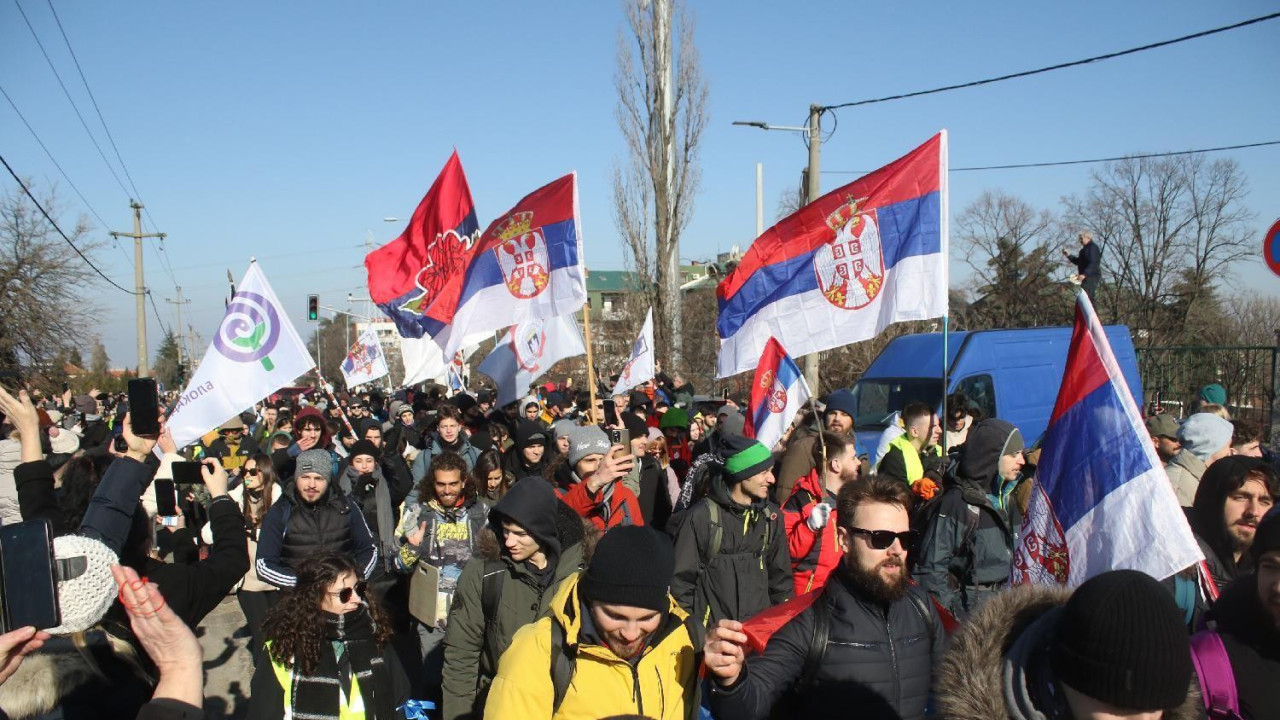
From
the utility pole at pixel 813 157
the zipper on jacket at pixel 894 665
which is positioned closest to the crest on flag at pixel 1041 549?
the zipper on jacket at pixel 894 665

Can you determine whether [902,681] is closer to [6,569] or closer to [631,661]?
[631,661]

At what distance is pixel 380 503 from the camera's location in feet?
22.4

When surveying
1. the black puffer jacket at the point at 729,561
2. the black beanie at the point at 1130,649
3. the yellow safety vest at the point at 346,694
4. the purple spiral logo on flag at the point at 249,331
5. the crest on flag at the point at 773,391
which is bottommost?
the yellow safety vest at the point at 346,694

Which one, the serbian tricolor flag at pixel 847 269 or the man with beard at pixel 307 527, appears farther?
the serbian tricolor flag at pixel 847 269

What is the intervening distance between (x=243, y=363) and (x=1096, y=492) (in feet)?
20.0

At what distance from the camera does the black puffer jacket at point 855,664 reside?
2.86m

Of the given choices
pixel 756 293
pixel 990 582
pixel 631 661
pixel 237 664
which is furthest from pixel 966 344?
pixel 631 661

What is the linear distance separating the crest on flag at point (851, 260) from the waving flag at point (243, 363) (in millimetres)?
4338

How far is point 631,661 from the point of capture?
267cm

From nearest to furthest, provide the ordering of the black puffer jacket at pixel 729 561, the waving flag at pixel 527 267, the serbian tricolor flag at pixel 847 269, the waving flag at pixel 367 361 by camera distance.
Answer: the black puffer jacket at pixel 729 561 → the serbian tricolor flag at pixel 847 269 → the waving flag at pixel 527 267 → the waving flag at pixel 367 361

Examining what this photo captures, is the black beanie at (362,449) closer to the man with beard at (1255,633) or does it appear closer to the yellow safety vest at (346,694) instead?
Answer: the yellow safety vest at (346,694)

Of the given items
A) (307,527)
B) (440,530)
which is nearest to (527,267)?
(440,530)

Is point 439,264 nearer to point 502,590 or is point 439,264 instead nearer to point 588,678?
point 502,590

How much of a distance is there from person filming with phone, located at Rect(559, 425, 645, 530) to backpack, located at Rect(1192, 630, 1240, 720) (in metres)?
2.65
